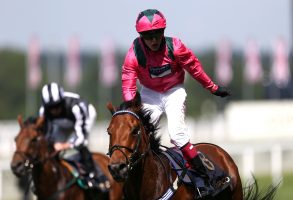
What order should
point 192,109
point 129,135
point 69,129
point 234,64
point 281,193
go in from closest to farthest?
point 129,135, point 69,129, point 281,193, point 192,109, point 234,64

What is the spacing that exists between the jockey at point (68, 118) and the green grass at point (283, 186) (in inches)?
210

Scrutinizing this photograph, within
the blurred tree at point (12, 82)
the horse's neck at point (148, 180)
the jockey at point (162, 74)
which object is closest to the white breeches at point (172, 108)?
the jockey at point (162, 74)

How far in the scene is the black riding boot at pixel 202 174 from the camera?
736cm

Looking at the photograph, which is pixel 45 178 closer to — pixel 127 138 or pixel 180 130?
pixel 180 130

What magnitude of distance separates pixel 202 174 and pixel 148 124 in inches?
32.5

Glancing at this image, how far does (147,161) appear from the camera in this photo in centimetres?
686

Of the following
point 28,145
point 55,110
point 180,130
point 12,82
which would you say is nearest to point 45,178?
point 28,145

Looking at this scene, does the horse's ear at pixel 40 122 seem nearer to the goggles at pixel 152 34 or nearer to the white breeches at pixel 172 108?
the white breeches at pixel 172 108

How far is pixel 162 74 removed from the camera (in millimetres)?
7289

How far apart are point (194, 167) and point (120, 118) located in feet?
3.78

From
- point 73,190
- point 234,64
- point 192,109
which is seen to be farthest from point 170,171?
point 234,64

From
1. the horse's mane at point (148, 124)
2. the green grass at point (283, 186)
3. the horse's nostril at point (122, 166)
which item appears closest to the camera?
the horse's nostril at point (122, 166)

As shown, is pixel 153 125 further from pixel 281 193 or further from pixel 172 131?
pixel 281 193

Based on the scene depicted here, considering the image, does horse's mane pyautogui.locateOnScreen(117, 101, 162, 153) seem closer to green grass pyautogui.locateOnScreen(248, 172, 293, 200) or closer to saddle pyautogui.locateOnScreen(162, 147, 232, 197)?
saddle pyautogui.locateOnScreen(162, 147, 232, 197)
